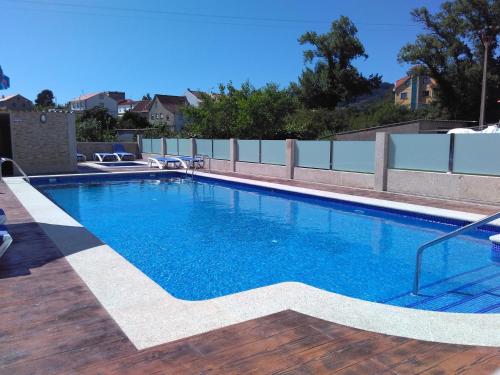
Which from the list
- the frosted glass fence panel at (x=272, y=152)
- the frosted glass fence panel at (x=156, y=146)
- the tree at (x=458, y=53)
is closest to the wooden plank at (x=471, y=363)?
the frosted glass fence panel at (x=272, y=152)

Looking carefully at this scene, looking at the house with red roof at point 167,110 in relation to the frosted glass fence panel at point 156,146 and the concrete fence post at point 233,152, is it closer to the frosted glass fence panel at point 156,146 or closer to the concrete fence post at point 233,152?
the frosted glass fence panel at point 156,146

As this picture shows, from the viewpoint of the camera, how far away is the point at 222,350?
118 inches

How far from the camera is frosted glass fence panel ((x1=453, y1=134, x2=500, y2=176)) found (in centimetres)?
959

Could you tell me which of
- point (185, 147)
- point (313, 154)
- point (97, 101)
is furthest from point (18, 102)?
point (313, 154)

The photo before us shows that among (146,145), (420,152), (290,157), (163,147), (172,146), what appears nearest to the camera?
(420,152)

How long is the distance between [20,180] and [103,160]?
1026cm

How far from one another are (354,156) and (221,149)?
8.20 metres

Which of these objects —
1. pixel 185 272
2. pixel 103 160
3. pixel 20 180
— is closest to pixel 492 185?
pixel 185 272

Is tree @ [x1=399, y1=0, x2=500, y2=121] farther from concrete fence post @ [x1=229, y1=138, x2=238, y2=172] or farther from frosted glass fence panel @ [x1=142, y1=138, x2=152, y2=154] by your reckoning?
concrete fence post @ [x1=229, y1=138, x2=238, y2=172]

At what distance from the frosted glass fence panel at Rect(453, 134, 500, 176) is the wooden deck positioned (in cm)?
785

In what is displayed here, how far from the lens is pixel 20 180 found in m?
14.6

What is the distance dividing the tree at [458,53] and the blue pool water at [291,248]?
1308 inches

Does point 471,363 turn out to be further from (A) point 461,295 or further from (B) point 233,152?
(B) point 233,152

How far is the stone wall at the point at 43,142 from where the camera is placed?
56.4ft
